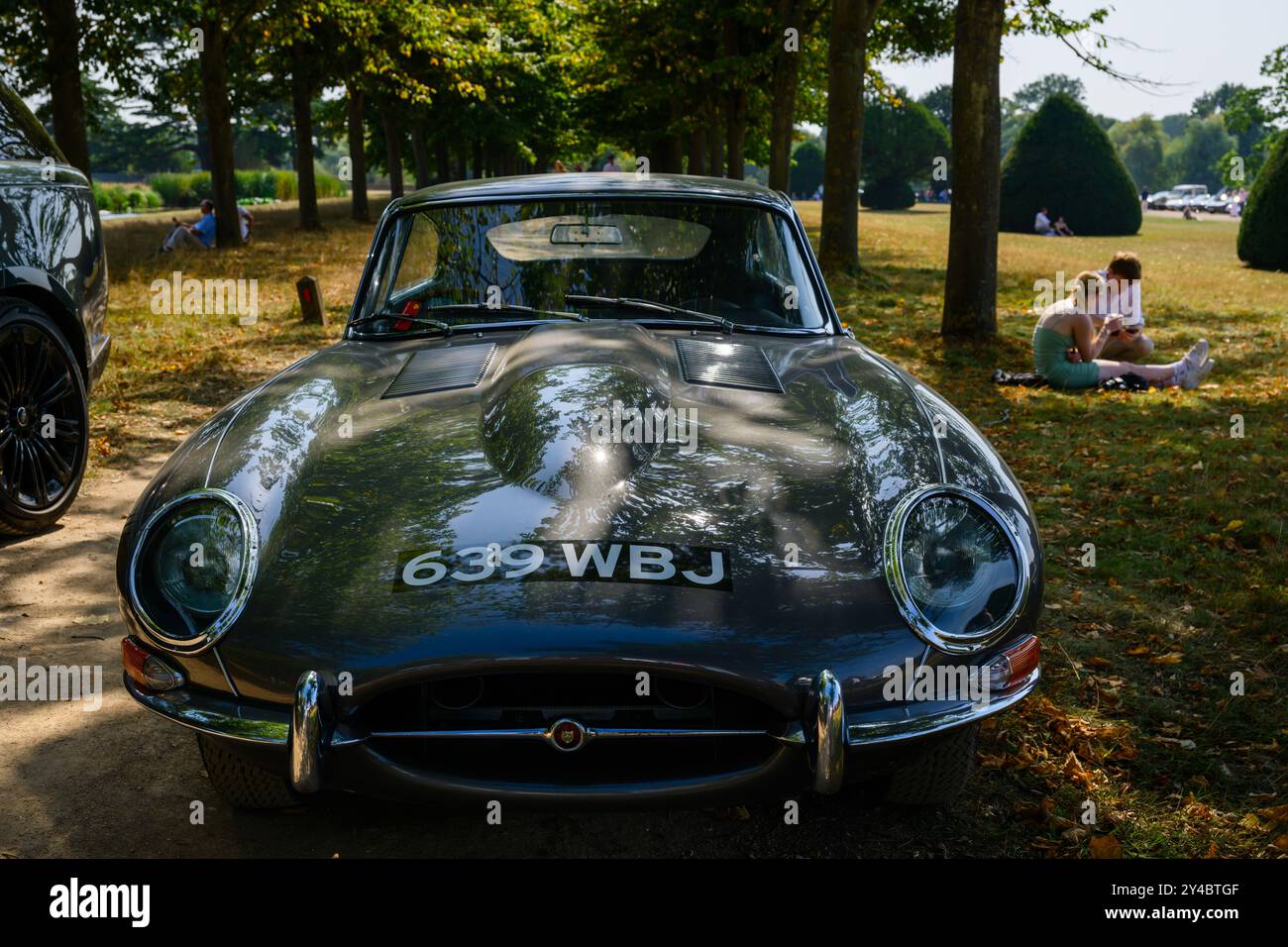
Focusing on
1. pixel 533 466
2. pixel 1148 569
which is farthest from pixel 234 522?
pixel 1148 569

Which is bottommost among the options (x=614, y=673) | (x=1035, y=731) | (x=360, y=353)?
(x=1035, y=731)

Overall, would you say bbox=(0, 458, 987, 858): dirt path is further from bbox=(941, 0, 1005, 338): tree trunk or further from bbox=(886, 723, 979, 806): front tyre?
bbox=(941, 0, 1005, 338): tree trunk

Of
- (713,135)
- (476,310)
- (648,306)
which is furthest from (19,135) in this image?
(713,135)

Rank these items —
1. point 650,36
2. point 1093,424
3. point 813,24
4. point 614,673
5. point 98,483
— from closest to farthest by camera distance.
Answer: point 614,673, point 98,483, point 1093,424, point 813,24, point 650,36

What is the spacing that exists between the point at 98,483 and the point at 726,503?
481cm

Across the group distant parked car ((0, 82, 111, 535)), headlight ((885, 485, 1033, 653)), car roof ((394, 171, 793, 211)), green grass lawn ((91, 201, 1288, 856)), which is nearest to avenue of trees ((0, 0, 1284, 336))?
distant parked car ((0, 82, 111, 535))

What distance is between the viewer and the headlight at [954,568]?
2.37m

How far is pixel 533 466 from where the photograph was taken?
2.63 meters

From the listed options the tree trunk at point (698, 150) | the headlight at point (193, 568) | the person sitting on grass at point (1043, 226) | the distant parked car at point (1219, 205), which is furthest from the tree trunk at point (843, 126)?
the distant parked car at point (1219, 205)

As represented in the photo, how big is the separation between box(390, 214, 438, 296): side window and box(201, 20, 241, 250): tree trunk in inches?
682

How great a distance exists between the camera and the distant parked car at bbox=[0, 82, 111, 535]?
474 centimetres

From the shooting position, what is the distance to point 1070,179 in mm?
34188
